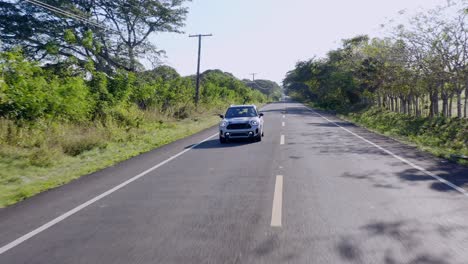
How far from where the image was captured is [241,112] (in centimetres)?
1672

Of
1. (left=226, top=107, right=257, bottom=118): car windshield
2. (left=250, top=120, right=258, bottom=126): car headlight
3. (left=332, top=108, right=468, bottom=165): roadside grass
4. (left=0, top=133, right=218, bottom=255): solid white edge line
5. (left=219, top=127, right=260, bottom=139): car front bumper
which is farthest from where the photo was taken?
(left=226, top=107, right=257, bottom=118): car windshield

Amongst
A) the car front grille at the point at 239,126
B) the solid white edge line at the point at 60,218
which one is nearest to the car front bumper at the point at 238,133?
the car front grille at the point at 239,126

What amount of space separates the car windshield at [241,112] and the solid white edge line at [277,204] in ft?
27.8

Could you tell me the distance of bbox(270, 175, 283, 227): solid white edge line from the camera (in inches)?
207

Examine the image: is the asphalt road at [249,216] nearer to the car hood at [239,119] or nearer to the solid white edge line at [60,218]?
the solid white edge line at [60,218]

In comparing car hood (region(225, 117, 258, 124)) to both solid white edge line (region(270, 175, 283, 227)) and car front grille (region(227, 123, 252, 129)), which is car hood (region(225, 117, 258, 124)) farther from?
solid white edge line (region(270, 175, 283, 227))

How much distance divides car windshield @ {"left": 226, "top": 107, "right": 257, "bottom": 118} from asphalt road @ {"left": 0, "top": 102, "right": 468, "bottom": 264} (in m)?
6.48

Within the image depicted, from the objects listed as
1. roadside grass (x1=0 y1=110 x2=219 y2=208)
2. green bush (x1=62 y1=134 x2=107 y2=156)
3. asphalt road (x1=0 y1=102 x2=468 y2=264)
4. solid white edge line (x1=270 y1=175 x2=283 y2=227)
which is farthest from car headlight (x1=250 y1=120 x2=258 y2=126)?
solid white edge line (x1=270 y1=175 x2=283 y2=227)

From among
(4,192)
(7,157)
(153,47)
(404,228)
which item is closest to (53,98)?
(7,157)

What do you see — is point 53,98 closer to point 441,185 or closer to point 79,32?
point 441,185

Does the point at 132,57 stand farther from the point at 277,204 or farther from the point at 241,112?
the point at 277,204

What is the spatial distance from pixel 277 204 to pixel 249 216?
796 mm

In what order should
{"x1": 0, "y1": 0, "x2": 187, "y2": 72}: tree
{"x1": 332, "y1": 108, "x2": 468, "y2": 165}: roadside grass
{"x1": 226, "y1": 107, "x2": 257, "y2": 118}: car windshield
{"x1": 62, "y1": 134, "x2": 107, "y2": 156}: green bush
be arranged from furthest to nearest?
{"x1": 0, "y1": 0, "x2": 187, "y2": 72}: tree
{"x1": 226, "y1": 107, "x2": 257, "y2": 118}: car windshield
{"x1": 332, "y1": 108, "x2": 468, "y2": 165}: roadside grass
{"x1": 62, "y1": 134, "x2": 107, "y2": 156}: green bush

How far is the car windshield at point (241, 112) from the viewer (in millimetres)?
16391
